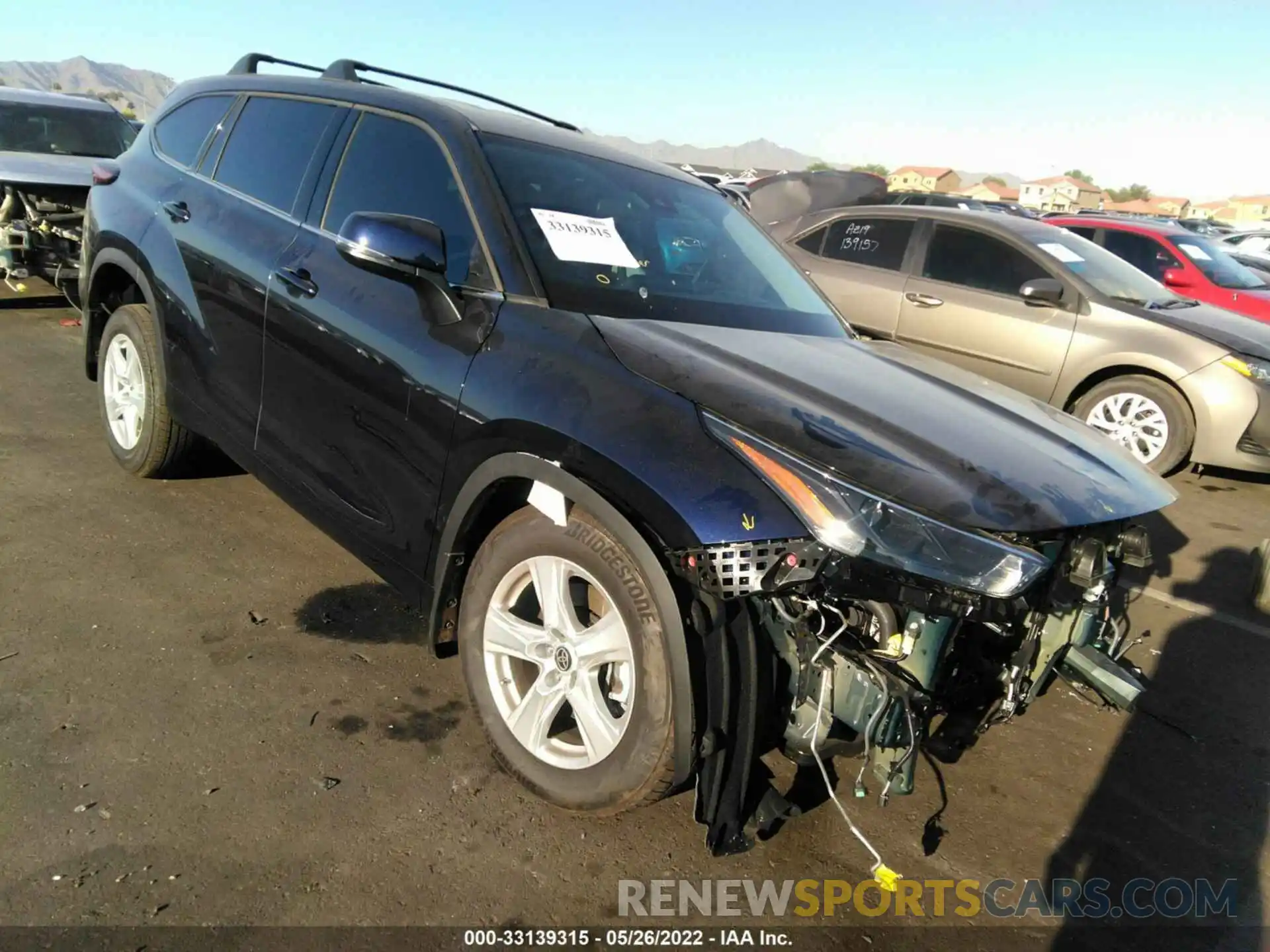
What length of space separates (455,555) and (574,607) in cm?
43

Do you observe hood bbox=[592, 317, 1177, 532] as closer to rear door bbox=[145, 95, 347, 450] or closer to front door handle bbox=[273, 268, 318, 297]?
front door handle bbox=[273, 268, 318, 297]

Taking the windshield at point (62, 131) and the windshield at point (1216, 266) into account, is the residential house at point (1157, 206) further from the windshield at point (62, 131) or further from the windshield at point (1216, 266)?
the windshield at point (62, 131)

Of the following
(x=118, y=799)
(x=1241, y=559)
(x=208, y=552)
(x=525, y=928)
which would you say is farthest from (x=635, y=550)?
(x=1241, y=559)

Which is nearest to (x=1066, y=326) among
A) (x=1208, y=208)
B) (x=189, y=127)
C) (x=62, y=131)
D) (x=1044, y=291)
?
(x=1044, y=291)

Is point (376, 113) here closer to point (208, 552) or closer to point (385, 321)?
point (385, 321)

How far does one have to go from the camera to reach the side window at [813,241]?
25.9 feet

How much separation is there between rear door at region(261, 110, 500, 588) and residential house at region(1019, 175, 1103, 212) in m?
71.4

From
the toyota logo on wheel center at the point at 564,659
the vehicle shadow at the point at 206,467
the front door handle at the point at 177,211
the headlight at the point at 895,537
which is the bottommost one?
the vehicle shadow at the point at 206,467

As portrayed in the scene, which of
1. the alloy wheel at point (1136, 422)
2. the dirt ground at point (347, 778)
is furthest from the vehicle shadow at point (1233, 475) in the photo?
the dirt ground at point (347, 778)

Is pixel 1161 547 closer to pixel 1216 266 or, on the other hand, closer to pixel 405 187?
pixel 405 187

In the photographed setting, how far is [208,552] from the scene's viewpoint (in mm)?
3805

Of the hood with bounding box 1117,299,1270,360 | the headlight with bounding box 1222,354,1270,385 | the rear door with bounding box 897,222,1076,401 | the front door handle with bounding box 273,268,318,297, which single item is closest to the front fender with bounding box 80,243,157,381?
the front door handle with bounding box 273,268,318,297

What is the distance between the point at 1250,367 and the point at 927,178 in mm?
98366

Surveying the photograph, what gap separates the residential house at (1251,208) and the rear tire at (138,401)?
3615 inches
